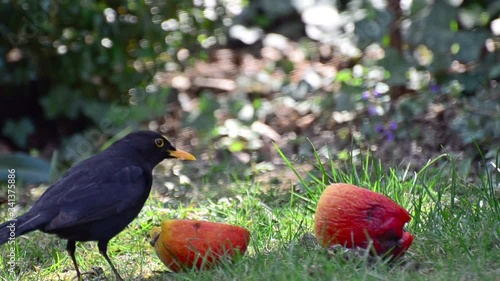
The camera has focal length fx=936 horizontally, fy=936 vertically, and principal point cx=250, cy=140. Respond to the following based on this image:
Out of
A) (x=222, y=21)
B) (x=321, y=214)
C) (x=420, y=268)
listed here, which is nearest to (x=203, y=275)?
(x=321, y=214)

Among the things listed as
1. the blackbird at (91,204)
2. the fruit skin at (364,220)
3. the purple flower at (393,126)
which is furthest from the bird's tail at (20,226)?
the purple flower at (393,126)

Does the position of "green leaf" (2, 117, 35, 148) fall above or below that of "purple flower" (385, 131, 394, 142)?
below

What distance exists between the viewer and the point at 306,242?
3926 mm

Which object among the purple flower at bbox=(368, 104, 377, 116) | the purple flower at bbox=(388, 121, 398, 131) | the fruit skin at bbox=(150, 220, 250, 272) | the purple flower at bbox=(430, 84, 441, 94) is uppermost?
the fruit skin at bbox=(150, 220, 250, 272)

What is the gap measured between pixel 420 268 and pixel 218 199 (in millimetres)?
1775

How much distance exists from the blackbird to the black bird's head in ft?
0.36

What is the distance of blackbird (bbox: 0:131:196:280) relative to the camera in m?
3.78

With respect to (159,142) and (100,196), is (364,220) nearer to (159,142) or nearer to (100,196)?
(100,196)

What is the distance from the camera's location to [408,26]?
21.0 feet

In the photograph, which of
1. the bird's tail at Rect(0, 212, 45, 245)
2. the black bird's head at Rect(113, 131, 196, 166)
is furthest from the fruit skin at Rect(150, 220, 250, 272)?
the black bird's head at Rect(113, 131, 196, 166)

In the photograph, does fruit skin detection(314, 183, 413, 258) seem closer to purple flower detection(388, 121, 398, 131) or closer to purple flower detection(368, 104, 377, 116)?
purple flower detection(388, 121, 398, 131)

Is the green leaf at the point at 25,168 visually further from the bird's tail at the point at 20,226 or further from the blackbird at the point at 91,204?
the bird's tail at the point at 20,226

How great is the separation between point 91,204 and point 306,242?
91cm

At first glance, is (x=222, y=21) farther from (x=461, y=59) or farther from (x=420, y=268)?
(x=420, y=268)
